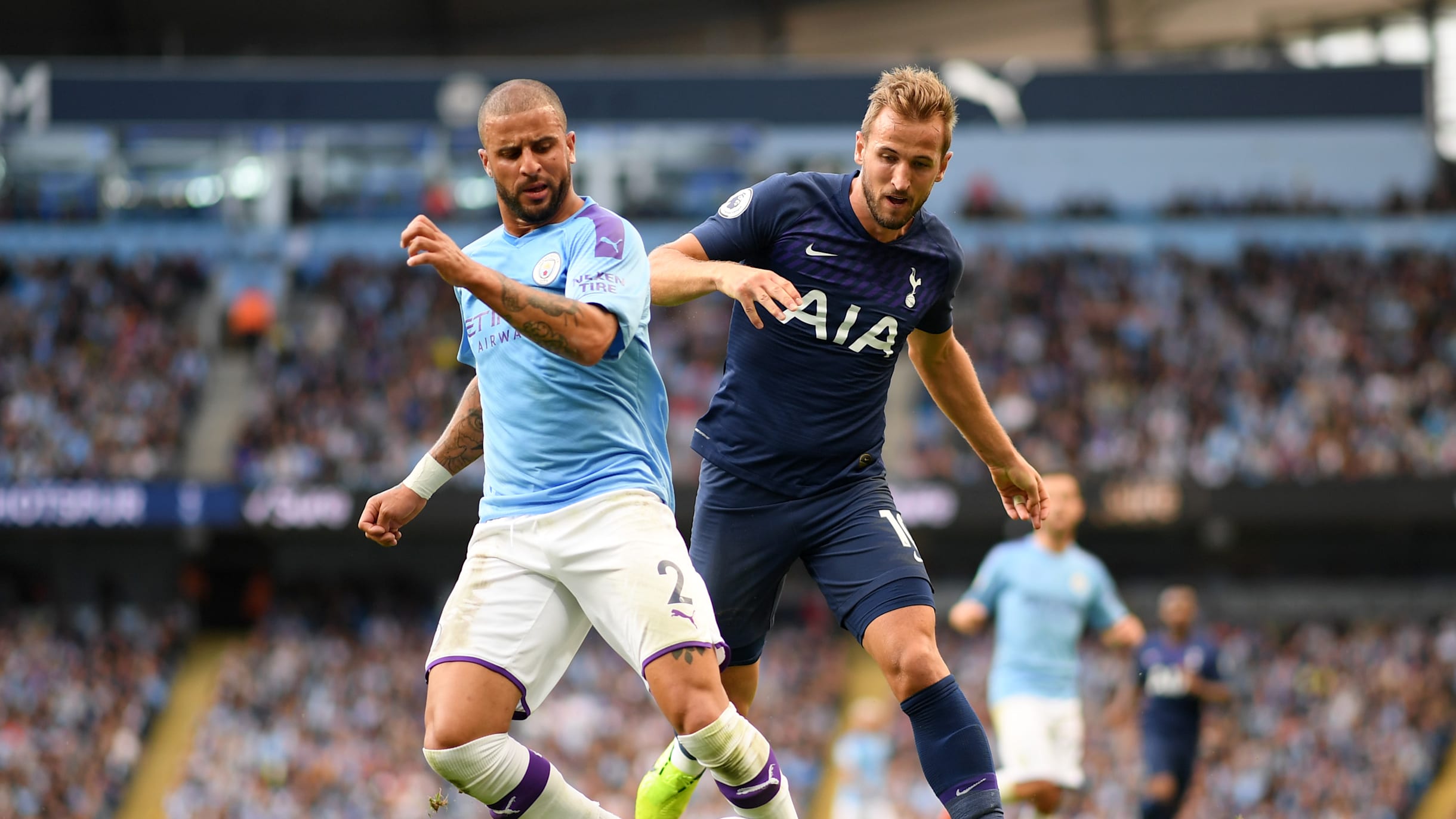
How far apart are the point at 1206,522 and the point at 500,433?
74.0ft

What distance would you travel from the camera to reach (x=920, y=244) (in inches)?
211

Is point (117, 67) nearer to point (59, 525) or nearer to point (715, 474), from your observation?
point (59, 525)

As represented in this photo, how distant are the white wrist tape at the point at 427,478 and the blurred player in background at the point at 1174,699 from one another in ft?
25.6

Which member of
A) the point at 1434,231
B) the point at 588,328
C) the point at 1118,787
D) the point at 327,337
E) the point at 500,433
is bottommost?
the point at 1118,787

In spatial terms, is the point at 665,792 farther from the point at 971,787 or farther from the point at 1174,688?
the point at 1174,688

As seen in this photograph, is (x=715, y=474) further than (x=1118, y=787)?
No

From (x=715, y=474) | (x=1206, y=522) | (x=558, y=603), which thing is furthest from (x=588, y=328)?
(x=1206, y=522)

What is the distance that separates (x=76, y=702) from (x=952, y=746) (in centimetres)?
1988

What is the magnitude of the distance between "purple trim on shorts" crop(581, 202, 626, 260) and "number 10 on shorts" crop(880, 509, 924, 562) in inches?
57.8

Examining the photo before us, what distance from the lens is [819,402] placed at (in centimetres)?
532

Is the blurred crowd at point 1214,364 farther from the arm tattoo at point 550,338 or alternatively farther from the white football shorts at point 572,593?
the arm tattoo at point 550,338

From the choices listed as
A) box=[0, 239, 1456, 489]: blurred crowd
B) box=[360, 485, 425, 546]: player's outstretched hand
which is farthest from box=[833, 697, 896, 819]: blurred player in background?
box=[360, 485, 425, 546]: player's outstretched hand

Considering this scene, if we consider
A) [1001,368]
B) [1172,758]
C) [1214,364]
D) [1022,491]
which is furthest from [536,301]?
[1214,364]

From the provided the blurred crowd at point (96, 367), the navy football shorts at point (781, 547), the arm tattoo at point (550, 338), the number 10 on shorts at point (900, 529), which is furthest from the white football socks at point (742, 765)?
the blurred crowd at point (96, 367)
